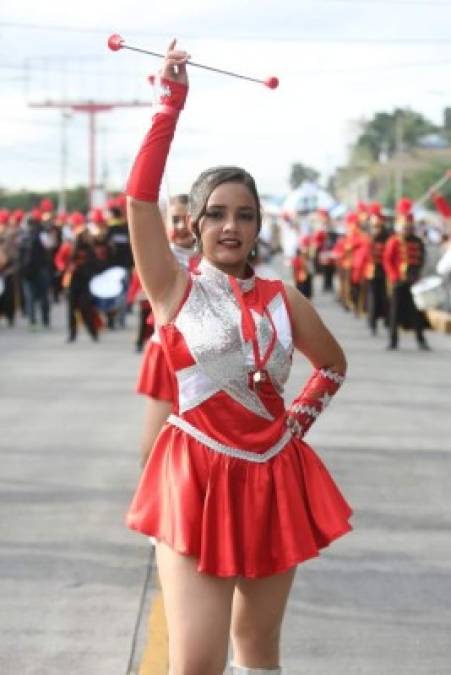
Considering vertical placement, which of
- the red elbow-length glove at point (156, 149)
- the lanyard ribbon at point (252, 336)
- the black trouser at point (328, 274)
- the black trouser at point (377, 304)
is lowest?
the black trouser at point (328, 274)

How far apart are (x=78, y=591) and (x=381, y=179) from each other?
451ft

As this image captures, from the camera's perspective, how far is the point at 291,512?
5094 mm

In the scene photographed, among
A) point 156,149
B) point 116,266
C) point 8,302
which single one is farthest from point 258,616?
point 8,302

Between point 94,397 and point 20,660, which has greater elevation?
point 20,660

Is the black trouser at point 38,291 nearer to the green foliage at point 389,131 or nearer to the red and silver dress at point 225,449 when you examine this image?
the red and silver dress at point 225,449

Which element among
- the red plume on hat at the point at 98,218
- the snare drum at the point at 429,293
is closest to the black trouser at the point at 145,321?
the snare drum at the point at 429,293

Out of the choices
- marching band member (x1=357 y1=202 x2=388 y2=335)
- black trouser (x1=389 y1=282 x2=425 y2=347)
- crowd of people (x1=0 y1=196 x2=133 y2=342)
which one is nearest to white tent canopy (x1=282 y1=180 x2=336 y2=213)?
crowd of people (x1=0 y1=196 x2=133 y2=342)

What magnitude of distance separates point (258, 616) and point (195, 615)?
0.89ft

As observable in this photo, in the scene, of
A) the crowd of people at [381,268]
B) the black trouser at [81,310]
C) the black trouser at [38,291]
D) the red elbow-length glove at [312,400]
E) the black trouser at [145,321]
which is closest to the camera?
the red elbow-length glove at [312,400]

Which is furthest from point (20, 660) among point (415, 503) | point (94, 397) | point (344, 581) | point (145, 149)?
Result: point (94, 397)

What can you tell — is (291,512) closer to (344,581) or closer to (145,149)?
(145,149)

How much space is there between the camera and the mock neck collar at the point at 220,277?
513cm

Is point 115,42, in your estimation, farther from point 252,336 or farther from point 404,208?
point 404,208

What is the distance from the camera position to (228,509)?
5.03m
